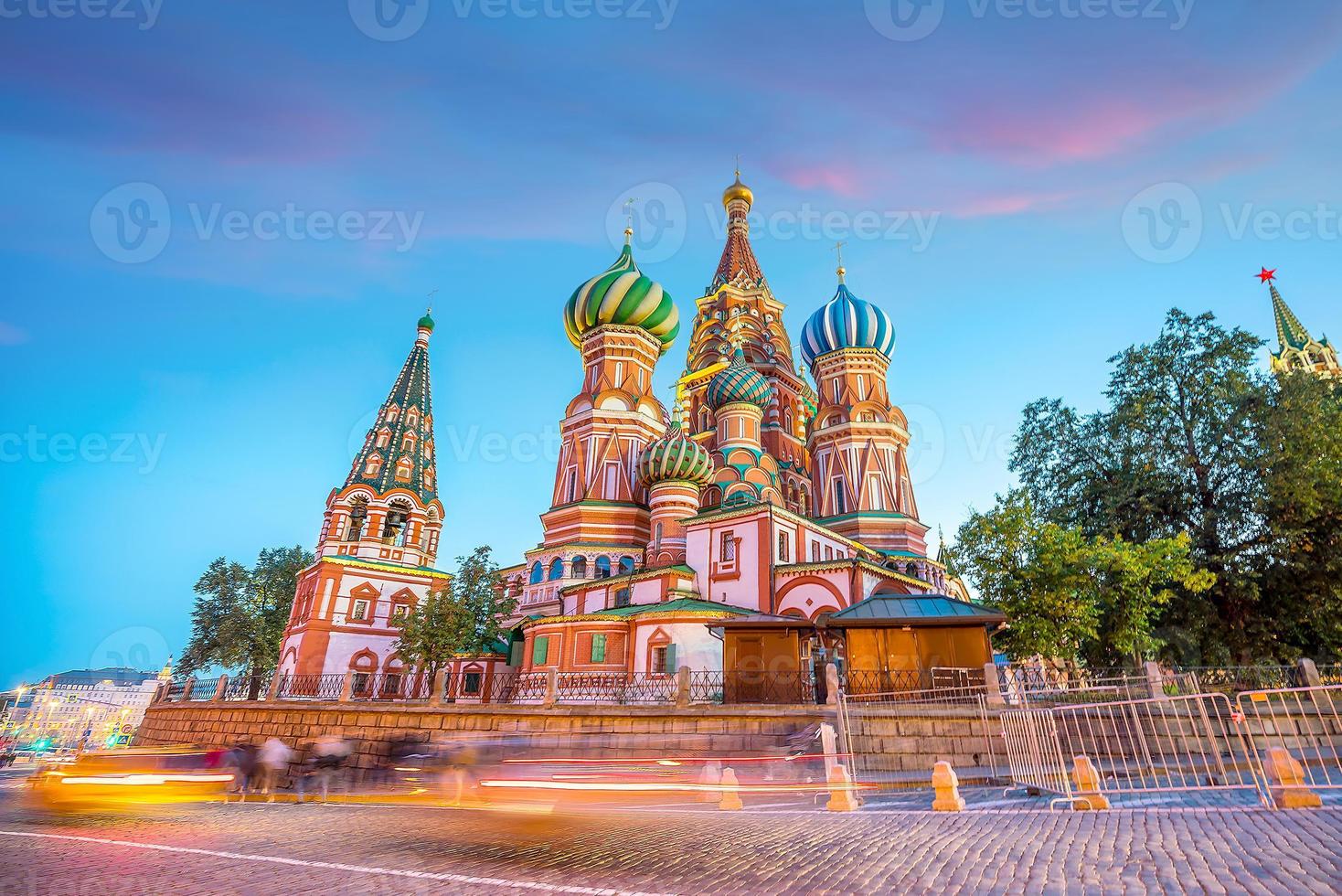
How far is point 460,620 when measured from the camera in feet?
92.6

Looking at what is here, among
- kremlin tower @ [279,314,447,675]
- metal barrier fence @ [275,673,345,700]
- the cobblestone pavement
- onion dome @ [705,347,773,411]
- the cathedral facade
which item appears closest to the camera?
the cobblestone pavement

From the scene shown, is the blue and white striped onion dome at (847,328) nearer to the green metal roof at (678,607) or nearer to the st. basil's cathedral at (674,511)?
the st. basil's cathedral at (674,511)

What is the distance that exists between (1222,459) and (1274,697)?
812cm

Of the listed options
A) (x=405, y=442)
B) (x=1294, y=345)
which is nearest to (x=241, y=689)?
(x=405, y=442)

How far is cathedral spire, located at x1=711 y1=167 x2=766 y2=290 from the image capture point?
165 ft

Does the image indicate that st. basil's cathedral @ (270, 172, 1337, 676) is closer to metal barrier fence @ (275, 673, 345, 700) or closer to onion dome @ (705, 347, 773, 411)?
onion dome @ (705, 347, 773, 411)

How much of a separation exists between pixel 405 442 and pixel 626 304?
16321 mm

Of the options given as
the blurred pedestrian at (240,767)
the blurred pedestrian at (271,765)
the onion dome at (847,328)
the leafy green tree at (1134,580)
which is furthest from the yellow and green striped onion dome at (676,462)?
the blurred pedestrian at (240,767)

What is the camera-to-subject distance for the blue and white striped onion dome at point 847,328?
40906mm

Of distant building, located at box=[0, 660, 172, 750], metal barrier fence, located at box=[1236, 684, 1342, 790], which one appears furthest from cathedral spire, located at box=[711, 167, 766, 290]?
distant building, located at box=[0, 660, 172, 750]

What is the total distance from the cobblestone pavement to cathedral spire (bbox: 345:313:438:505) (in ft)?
106

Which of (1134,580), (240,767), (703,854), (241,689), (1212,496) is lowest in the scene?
(703,854)

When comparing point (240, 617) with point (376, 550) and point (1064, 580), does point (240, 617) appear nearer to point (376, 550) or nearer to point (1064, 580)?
point (376, 550)

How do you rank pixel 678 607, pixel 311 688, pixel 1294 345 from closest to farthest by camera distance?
1. pixel 678 607
2. pixel 311 688
3. pixel 1294 345
